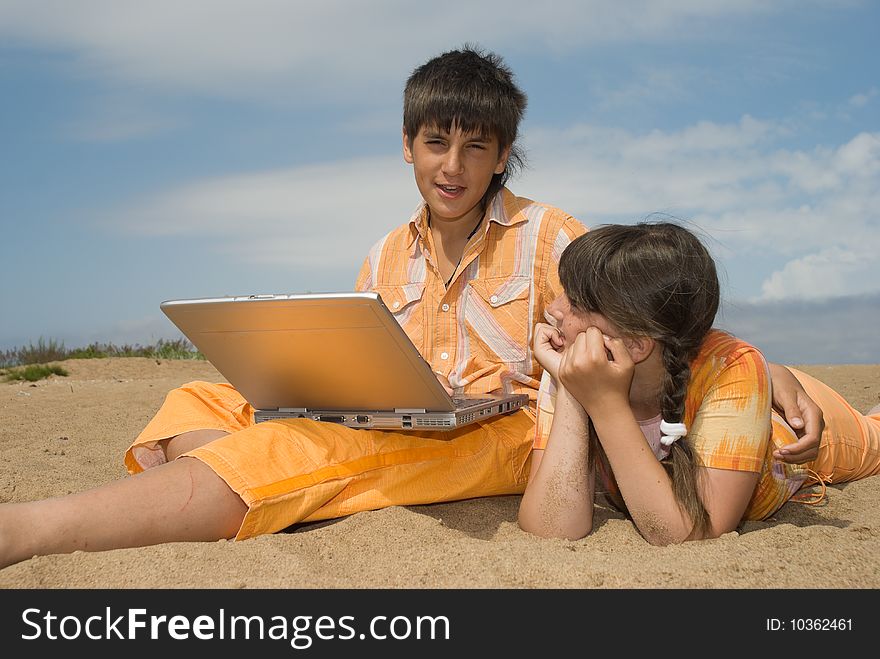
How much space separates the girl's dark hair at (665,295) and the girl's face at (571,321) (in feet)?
0.07

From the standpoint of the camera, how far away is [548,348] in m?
2.85

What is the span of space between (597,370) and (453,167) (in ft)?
4.00

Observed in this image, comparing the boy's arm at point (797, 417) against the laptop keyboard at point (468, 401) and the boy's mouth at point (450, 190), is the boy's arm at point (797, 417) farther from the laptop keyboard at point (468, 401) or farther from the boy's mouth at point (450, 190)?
the boy's mouth at point (450, 190)

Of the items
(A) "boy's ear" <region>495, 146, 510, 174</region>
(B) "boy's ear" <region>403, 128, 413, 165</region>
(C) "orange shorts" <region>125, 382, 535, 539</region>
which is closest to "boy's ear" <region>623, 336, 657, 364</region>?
(C) "orange shorts" <region>125, 382, 535, 539</region>

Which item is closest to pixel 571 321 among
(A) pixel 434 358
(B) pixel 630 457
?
(B) pixel 630 457

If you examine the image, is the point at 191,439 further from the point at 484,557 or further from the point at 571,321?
the point at 571,321

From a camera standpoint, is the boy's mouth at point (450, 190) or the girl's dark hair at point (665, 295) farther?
the boy's mouth at point (450, 190)

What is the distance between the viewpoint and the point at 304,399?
3.05 metres

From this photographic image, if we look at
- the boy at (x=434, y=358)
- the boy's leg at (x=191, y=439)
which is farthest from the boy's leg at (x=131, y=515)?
the boy's leg at (x=191, y=439)

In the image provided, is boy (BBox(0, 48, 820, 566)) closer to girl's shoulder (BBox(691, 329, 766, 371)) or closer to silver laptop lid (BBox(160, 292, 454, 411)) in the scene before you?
silver laptop lid (BBox(160, 292, 454, 411))

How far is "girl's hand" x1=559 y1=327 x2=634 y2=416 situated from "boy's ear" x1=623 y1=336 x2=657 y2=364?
4 cm

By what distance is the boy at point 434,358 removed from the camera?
2740 mm

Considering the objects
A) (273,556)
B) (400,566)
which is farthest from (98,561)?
(400,566)
